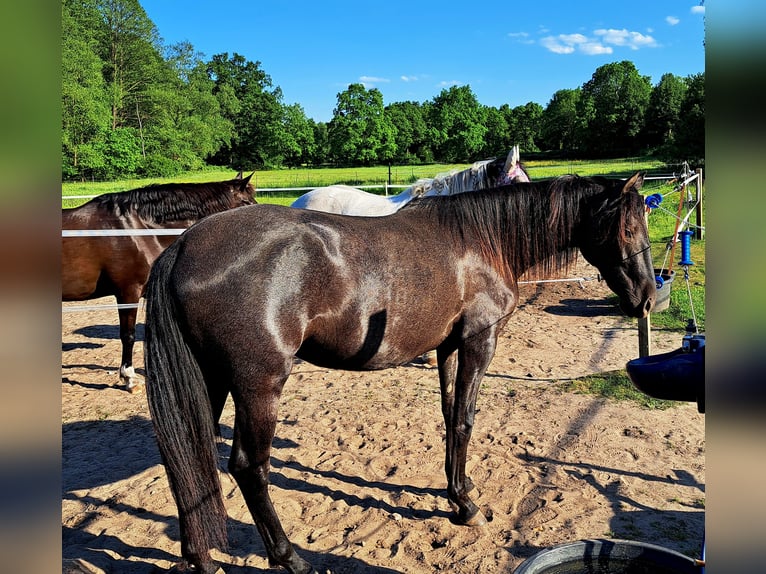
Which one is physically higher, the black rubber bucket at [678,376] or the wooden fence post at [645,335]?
the black rubber bucket at [678,376]

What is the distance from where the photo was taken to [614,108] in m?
62.8

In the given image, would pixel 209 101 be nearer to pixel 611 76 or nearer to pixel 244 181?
pixel 244 181

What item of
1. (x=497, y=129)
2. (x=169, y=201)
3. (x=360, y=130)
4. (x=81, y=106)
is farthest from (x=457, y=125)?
(x=169, y=201)

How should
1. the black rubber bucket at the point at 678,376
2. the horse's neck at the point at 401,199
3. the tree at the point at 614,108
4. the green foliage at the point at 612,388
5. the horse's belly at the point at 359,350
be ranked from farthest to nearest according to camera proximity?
the tree at the point at 614,108 → the horse's neck at the point at 401,199 → the green foliage at the point at 612,388 → the horse's belly at the point at 359,350 → the black rubber bucket at the point at 678,376

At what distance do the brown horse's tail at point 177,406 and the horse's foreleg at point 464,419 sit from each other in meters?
1.46

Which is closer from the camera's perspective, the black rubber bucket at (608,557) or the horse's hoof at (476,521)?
the black rubber bucket at (608,557)

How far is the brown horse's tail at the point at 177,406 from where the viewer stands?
102 inches

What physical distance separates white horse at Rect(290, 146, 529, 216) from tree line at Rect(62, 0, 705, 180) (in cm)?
1332

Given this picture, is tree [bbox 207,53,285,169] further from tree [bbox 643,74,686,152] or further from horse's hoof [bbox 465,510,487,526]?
horse's hoof [bbox 465,510,487,526]

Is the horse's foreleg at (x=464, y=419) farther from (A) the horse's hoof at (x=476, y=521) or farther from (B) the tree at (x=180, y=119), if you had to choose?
(B) the tree at (x=180, y=119)

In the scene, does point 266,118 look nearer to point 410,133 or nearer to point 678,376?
point 410,133

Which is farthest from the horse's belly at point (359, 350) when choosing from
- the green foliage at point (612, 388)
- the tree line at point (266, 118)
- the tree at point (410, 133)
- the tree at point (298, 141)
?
the tree at point (298, 141)

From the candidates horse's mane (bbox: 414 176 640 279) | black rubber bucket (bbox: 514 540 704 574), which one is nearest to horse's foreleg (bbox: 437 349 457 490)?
horse's mane (bbox: 414 176 640 279)
